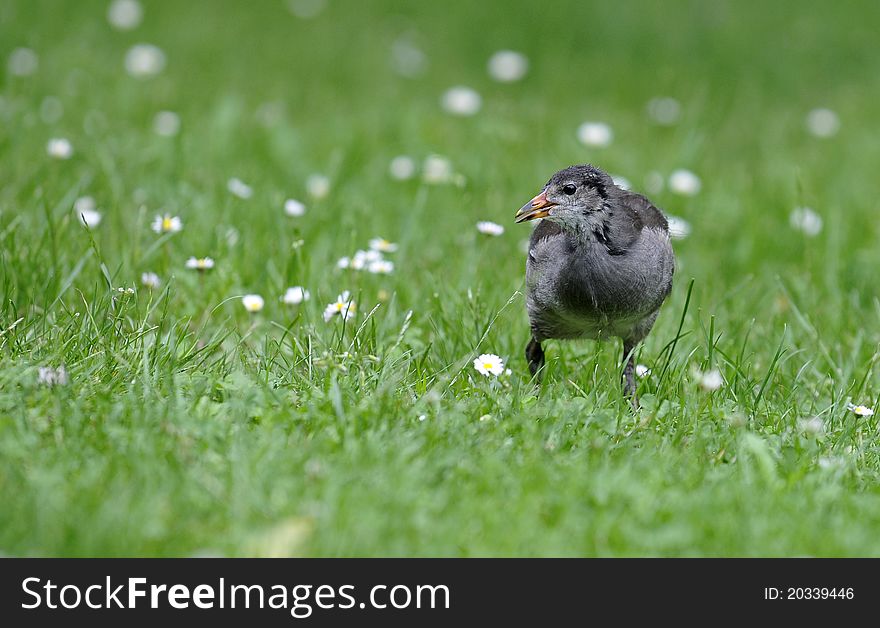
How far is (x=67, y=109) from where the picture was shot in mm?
7020

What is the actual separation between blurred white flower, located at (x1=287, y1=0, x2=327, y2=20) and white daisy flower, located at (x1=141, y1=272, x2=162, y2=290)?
5810mm

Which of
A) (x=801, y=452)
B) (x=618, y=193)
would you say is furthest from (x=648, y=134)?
(x=801, y=452)

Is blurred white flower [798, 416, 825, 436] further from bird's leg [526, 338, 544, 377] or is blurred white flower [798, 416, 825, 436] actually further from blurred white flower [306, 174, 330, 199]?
blurred white flower [306, 174, 330, 199]

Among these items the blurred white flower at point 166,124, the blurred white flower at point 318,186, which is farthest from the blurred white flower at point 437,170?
the blurred white flower at point 166,124

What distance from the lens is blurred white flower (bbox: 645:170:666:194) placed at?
21.8ft

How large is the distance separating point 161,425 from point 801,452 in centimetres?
209

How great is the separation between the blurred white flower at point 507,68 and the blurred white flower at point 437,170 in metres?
2.43

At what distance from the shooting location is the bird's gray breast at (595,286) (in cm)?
419

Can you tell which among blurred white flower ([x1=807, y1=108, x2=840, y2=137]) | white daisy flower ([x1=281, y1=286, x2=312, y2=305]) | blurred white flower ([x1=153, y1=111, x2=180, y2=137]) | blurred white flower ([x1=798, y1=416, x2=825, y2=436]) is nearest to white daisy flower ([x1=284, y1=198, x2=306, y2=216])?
white daisy flower ([x1=281, y1=286, x2=312, y2=305])

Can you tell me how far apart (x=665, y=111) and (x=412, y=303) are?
163 inches

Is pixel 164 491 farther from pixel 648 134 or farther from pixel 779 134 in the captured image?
pixel 779 134

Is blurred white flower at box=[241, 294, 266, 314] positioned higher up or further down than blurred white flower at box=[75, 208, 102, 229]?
further down

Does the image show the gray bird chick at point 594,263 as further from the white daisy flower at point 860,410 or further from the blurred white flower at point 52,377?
the blurred white flower at point 52,377

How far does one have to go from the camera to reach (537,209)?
13.7ft
